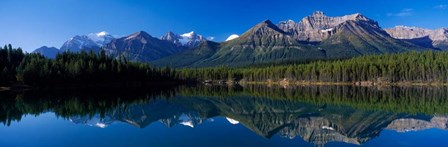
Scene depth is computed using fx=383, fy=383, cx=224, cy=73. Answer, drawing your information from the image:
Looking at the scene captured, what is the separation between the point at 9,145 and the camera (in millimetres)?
29469

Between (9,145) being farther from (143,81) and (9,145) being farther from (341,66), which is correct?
(341,66)

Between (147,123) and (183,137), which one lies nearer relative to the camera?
(183,137)

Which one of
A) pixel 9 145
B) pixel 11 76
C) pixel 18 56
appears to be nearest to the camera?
pixel 9 145

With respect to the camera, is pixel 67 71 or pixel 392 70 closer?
pixel 67 71

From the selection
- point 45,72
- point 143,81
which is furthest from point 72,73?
point 143,81

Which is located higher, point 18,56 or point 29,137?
point 18,56

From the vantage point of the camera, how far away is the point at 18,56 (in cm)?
15150

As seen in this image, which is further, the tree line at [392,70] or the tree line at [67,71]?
the tree line at [392,70]

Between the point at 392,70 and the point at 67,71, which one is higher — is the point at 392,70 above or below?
below

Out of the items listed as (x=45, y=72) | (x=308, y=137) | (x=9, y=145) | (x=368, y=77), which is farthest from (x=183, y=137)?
(x=368, y=77)

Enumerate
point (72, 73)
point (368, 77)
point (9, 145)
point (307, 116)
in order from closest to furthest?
1. point (9, 145)
2. point (307, 116)
3. point (72, 73)
4. point (368, 77)

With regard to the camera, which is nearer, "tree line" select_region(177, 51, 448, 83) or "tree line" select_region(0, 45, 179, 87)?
"tree line" select_region(0, 45, 179, 87)

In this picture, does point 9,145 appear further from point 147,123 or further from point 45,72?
point 45,72

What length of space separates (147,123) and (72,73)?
10054 cm
